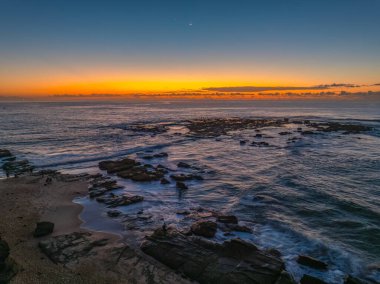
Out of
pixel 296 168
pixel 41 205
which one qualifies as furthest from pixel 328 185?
pixel 41 205

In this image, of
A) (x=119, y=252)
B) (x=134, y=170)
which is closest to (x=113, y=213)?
(x=119, y=252)

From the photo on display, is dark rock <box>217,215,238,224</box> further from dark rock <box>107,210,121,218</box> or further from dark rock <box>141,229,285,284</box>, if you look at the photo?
dark rock <box>107,210,121,218</box>

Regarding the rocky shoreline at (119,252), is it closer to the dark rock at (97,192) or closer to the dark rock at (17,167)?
the dark rock at (97,192)

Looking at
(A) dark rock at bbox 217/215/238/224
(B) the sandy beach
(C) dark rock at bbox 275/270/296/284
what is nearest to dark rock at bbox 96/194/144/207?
(B) the sandy beach

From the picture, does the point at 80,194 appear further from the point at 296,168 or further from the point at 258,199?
the point at 296,168

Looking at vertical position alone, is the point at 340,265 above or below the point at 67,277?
below

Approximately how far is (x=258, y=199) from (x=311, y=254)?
23.9ft

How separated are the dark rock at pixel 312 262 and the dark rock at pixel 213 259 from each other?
3.65ft

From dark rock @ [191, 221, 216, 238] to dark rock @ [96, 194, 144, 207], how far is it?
19.4 feet

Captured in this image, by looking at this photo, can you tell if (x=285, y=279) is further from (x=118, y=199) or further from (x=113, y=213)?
(x=118, y=199)

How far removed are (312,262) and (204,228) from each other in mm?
5203

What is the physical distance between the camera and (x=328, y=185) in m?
23.3

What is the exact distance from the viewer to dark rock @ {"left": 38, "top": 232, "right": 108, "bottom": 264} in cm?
1177

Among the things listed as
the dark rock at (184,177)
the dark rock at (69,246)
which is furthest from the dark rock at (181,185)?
the dark rock at (69,246)
